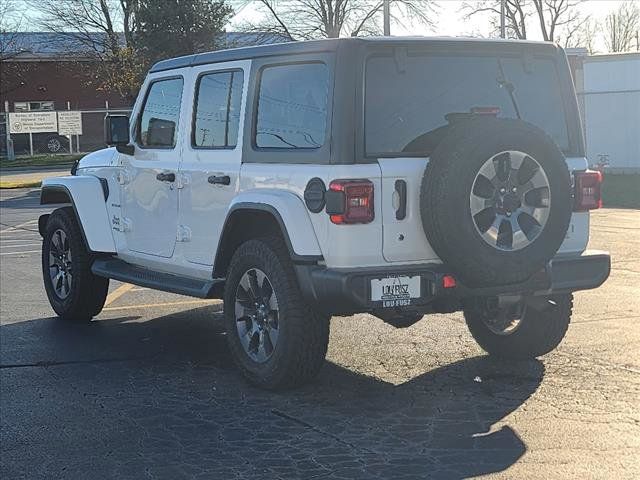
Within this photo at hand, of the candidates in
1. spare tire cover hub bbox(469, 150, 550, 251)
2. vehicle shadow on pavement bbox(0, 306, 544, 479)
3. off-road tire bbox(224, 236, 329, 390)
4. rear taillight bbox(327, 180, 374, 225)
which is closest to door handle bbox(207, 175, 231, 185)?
off-road tire bbox(224, 236, 329, 390)

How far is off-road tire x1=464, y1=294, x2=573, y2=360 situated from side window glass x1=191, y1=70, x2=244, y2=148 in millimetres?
1948

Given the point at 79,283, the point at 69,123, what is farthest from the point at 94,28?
the point at 79,283

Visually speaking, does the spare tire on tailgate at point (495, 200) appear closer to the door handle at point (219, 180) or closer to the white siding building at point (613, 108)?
the door handle at point (219, 180)

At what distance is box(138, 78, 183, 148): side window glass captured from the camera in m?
7.58

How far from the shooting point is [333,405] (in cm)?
601

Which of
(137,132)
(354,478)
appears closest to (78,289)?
(137,132)

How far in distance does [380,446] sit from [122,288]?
6175mm

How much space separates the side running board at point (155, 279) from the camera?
6.93 meters

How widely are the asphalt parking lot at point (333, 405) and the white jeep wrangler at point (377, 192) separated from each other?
387mm

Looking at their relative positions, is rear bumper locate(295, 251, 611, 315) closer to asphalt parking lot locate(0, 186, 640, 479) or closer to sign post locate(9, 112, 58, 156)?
asphalt parking lot locate(0, 186, 640, 479)

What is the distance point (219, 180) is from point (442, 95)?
1558 mm

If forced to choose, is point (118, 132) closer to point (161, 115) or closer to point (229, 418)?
point (161, 115)

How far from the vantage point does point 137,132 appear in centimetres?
812

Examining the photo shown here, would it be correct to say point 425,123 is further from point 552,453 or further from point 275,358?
point 552,453
